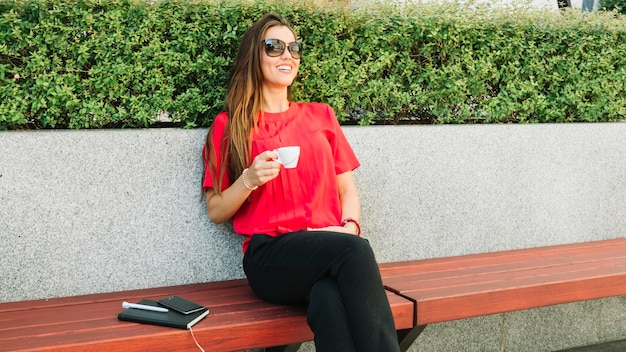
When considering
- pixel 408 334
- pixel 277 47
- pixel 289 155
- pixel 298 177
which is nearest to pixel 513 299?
pixel 408 334

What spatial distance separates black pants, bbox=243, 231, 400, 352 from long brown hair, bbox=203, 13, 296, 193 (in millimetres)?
425

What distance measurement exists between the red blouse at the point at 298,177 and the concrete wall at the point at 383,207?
11.2 inches

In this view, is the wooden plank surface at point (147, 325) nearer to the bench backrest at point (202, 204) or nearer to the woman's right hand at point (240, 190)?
the bench backrest at point (202, 204)

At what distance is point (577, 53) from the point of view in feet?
15.2

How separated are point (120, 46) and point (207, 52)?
441 mm

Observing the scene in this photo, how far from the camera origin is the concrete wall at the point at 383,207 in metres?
3.29

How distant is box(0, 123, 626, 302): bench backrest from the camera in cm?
328

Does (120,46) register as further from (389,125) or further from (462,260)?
(462,260)

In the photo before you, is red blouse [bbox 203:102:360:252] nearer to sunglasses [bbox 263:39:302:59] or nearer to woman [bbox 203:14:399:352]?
woman [bbox 203:14:399:352]

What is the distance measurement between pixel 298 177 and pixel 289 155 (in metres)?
0.57

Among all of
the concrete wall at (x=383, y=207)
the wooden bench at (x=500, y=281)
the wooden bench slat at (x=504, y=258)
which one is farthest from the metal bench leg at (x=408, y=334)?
the concrete wall at (x=383, y=207)

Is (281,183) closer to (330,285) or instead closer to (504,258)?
(330,285)

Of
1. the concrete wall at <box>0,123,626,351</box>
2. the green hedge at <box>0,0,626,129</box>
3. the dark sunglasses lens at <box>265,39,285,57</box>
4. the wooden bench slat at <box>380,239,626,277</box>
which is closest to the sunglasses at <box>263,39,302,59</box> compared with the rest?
the dark sunglasses lens at <box>265,39,285,57</box>

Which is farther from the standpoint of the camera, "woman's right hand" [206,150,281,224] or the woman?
"woman's right hand" [206,150,281,224]
